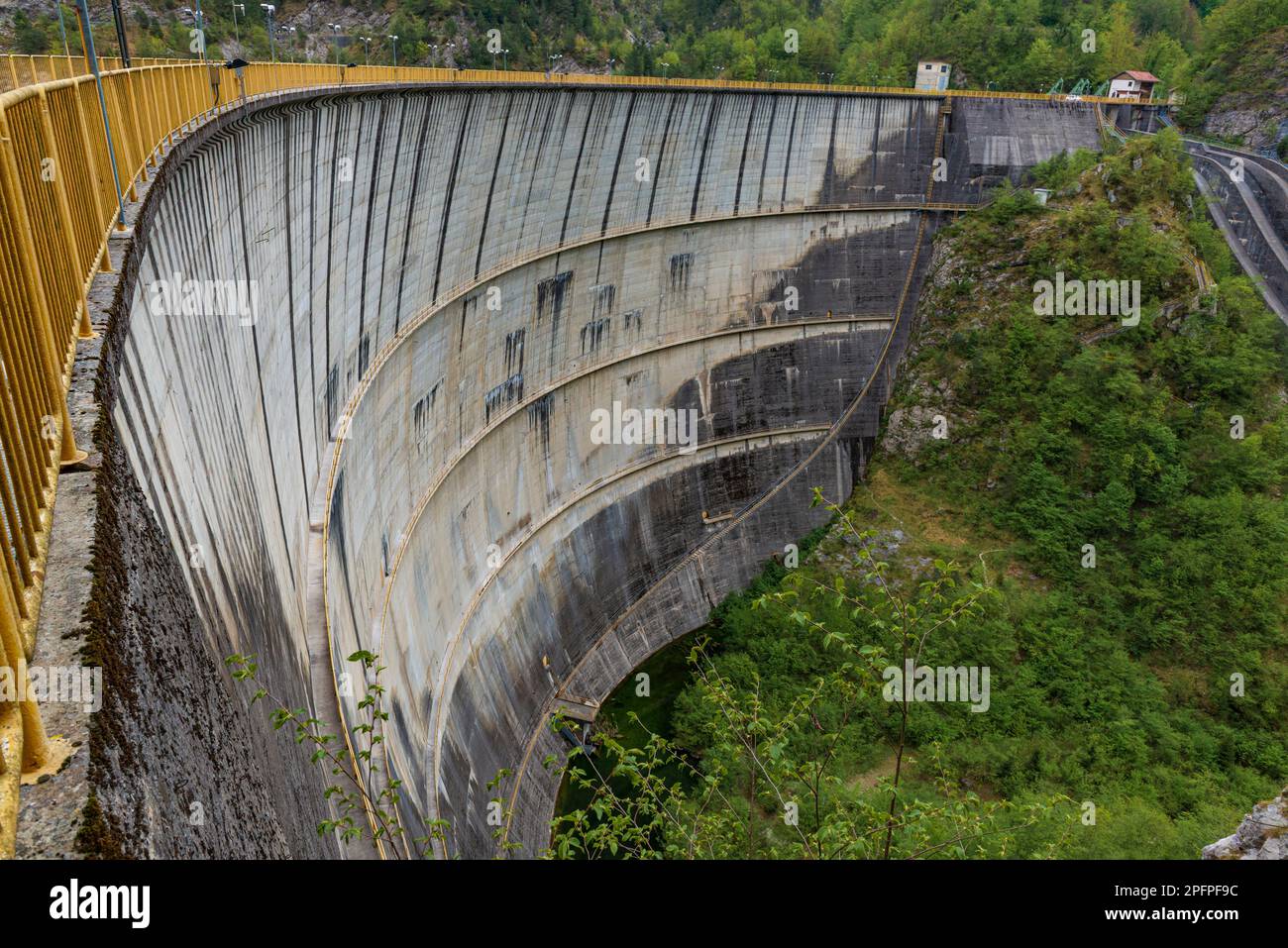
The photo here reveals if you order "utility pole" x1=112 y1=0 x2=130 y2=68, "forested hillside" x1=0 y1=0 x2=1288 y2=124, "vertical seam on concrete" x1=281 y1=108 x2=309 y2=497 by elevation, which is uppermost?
"forested hillside" x1=0 y1=0 x2=1288 y2=124

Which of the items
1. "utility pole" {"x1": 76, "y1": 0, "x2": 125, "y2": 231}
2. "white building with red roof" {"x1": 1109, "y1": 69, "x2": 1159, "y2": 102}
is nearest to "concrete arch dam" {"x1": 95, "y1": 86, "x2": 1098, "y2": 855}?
"utility pole" {"x1": 76, "y1": 0, "x2": 125, "y2": 231}

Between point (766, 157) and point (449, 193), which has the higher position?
point (449, 193)

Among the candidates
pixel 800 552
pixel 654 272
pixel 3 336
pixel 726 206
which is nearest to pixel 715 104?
pixel 726 206

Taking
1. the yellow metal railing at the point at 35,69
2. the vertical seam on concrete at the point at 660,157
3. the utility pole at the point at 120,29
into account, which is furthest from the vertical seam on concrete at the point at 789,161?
the yellow metal railing at the point at 35,69

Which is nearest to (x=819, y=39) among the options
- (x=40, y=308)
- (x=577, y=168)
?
(x=577, y=168)

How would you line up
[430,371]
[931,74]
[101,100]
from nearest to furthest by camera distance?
[101,100] → [430,371] → [931,74]

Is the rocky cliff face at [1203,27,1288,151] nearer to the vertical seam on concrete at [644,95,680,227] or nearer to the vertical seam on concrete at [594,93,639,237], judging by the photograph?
the vertical seam on concrete at [644,95,680,227]

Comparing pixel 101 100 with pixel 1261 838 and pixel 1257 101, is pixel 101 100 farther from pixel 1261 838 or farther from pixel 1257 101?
pixel 1257 101
